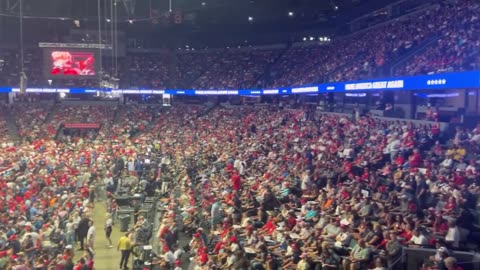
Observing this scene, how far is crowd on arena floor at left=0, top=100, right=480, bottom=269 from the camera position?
887 centimetres

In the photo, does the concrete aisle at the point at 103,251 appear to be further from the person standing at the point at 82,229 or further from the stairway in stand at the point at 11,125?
the stairway in stand at the point at 11,125

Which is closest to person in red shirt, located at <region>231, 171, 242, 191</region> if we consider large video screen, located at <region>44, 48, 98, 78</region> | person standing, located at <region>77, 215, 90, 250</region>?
person standing, located at <region>77, 215, 90, 250</region>

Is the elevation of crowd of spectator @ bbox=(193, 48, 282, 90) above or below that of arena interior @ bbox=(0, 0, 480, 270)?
above

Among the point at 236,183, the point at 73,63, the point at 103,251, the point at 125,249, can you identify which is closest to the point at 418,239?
the point at 125,249

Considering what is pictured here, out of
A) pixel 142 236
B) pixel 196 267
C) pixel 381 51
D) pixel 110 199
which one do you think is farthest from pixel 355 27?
pixel 196 267

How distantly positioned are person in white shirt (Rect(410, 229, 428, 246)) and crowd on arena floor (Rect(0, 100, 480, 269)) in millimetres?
16

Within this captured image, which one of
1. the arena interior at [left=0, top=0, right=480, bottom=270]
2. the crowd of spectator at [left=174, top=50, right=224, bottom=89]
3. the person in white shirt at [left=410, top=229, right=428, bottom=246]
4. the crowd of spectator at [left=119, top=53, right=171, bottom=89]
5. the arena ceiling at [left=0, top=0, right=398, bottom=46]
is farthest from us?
the crowd of spectator at [left=174, top=50, right=224, bottom=89]

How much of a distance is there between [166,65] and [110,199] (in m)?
29.7

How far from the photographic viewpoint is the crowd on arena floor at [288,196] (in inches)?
349

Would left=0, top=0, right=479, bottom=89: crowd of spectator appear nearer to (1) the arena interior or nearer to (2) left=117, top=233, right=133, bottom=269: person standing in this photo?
(1) the arena interior

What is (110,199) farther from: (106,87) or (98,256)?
(106,87)

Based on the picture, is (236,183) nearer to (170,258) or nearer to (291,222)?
(291,222)

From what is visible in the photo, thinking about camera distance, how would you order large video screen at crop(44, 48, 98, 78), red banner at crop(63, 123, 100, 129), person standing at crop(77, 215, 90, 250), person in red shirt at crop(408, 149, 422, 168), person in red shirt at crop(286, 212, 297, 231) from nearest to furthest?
person in red shirt at crop(286, 212, 297, 231) < person in red shirt at crop(408, 149, 422, 168) < person standing at crop(77, 215, 90, 250) < large video screen at crop(44, 48, 98, 78) < red banner at crop(63, 123, 100, 129)

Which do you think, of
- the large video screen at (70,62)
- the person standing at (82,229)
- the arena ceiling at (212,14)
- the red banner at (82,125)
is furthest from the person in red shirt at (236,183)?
the red banner at (82,125)
